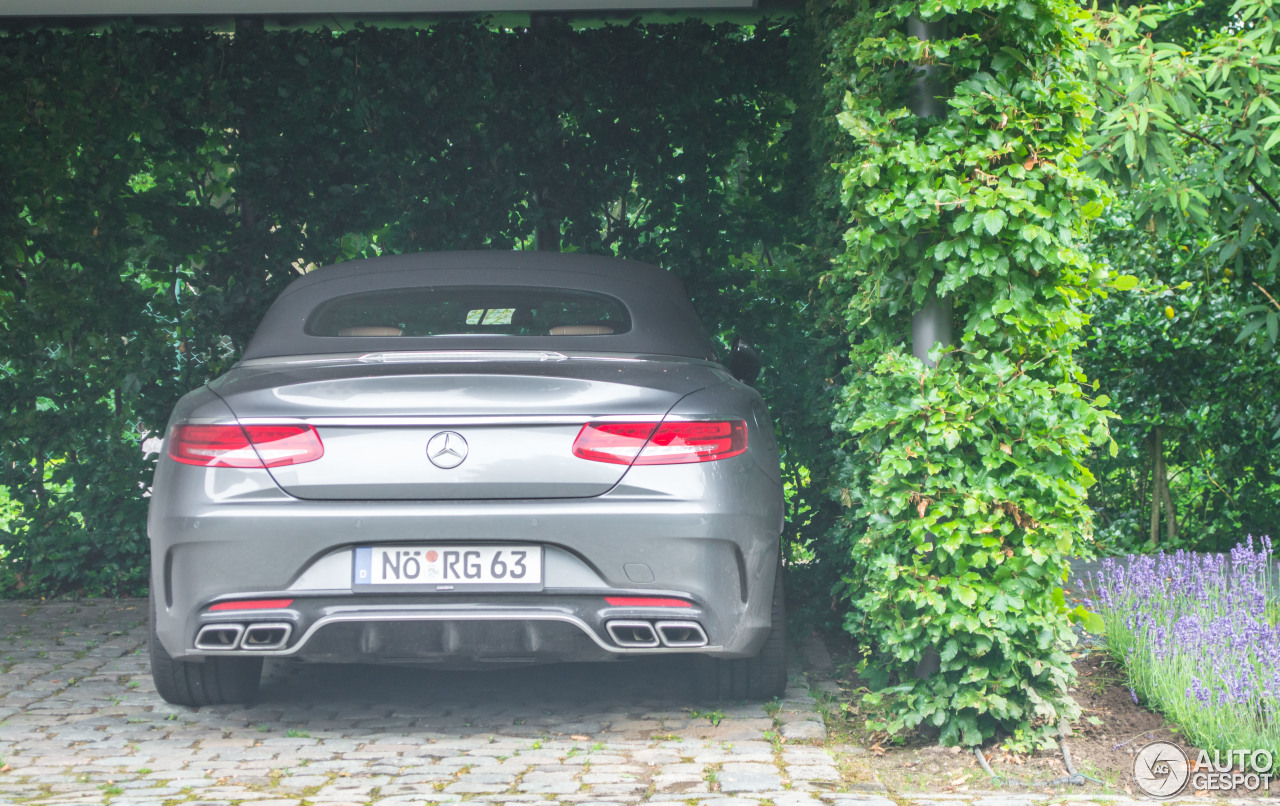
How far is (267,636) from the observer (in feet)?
12.2

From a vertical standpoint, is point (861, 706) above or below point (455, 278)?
below

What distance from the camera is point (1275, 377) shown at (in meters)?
7.18

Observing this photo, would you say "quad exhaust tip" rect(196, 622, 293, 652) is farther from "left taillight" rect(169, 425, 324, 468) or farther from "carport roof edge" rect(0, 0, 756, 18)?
"carport roof edge" rect(0, 0, 756, 18)

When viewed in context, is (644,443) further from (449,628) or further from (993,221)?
(993,221)

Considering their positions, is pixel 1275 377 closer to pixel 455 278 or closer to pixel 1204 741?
pixel 1204 741

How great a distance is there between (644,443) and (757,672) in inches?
49.5

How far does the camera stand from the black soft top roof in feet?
14.5

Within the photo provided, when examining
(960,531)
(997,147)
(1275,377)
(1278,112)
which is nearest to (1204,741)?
(960,531)

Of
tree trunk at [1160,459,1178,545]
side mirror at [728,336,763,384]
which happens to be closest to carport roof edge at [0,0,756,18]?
side mirror at [728,336,763,384]

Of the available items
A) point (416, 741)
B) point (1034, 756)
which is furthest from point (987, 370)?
point (416, 741)

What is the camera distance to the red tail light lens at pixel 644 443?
371 cm

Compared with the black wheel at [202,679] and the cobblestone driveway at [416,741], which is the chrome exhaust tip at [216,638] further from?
the black wheel at [202,679]

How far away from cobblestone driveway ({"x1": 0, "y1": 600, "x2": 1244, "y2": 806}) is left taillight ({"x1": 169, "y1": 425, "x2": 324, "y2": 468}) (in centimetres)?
98

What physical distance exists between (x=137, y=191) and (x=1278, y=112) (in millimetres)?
5861
